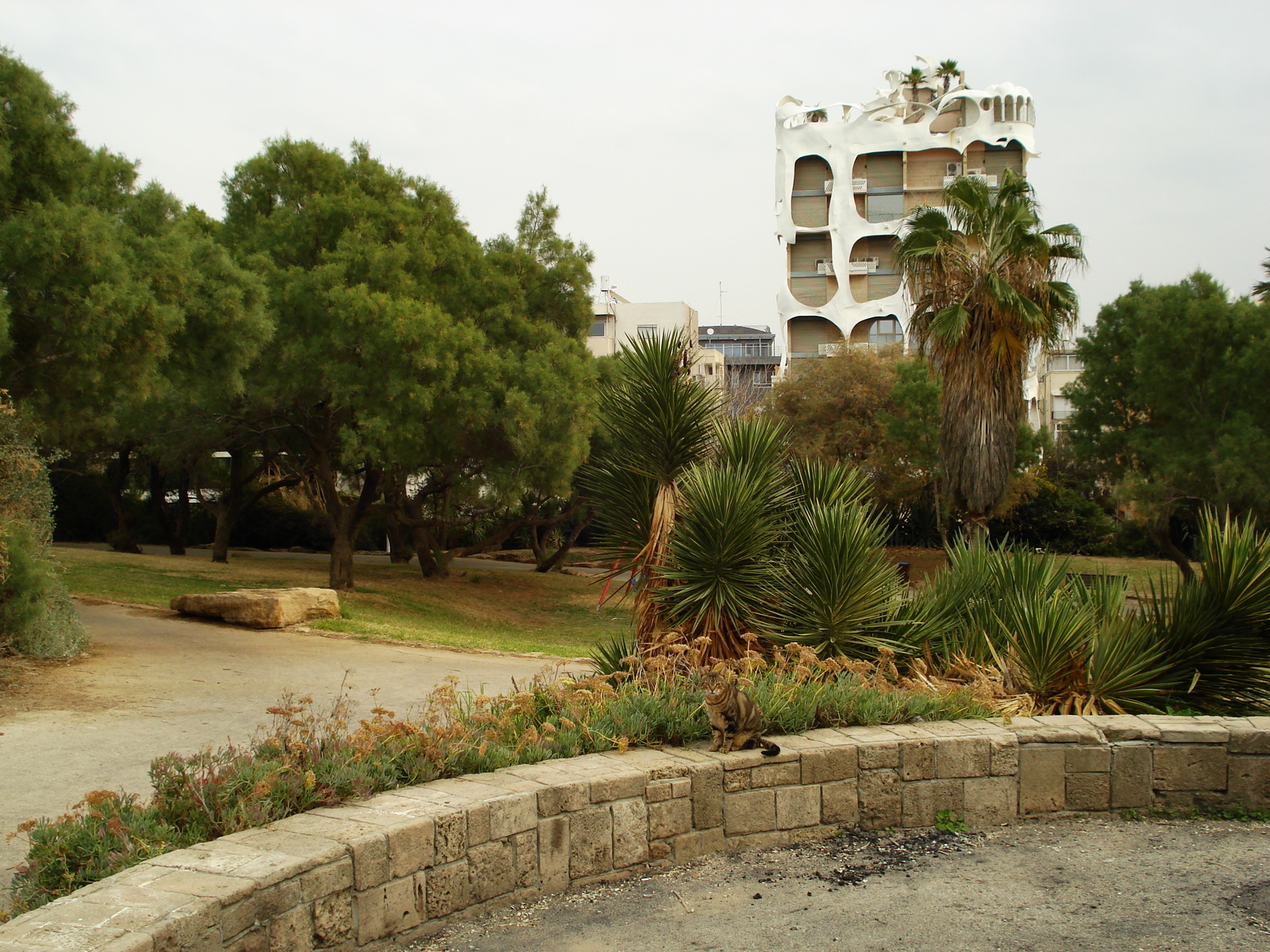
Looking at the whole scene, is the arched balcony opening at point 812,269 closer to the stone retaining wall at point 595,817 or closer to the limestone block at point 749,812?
the stone retaining wall at point 595,817

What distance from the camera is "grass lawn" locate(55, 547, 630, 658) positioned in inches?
655

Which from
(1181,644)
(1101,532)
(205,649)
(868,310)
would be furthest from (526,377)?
(868,310)

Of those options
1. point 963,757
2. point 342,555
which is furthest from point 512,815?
point 342,555

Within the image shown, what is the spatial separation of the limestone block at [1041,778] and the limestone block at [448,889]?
10.5 feet

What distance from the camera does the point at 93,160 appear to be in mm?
12406

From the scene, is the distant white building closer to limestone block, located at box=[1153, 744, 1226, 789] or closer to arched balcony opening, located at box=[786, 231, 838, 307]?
arched balcony opening, located at box=[786, 231, 838, 307]

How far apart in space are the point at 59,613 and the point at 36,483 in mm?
1452

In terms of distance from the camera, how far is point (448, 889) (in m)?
4.00

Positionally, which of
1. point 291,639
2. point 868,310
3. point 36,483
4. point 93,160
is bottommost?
point 291,639

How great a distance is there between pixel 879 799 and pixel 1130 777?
153 centimetres

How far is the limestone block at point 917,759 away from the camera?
17.7 feet

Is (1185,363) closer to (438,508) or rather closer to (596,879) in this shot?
(438,508)

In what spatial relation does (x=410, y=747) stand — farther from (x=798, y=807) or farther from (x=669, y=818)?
(x=798, y=807)

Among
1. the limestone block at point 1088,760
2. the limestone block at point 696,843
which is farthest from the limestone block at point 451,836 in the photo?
the limestone block at point 1088,760
